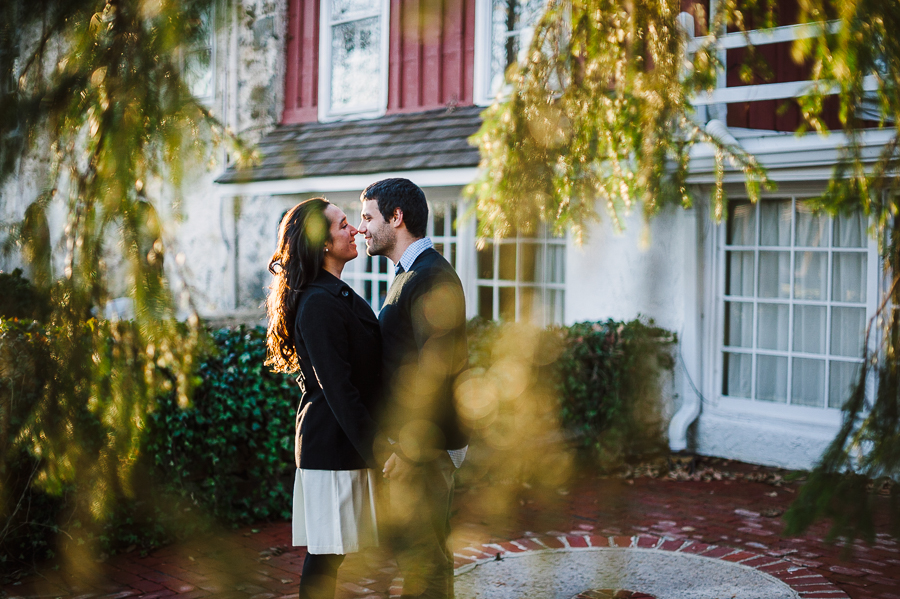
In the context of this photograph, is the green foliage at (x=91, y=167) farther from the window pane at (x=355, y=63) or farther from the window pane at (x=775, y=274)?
the window pane at (x=355, y=63)

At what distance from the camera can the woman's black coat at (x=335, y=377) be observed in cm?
291

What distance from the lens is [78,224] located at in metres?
1.73

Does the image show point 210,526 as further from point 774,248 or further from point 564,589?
point 774,248

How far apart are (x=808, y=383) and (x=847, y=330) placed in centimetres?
59

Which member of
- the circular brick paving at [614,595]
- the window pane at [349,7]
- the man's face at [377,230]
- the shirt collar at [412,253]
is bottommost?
the circular brick paving at [614,595]

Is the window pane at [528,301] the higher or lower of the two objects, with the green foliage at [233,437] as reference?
higher

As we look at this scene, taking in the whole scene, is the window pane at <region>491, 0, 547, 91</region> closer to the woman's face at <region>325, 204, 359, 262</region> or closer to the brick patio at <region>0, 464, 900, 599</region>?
the brick patio at <region>0, 464, 900, 599</region>

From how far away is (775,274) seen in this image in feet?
24.9

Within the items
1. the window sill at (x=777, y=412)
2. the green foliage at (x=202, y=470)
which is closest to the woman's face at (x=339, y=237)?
the green foliage at (x=202, y=470)

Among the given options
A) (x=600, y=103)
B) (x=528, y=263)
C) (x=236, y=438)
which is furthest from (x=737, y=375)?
(x=236, y=438)

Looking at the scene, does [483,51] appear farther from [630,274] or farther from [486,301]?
[630,274]

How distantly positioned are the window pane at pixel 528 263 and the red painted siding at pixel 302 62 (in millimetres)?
3899

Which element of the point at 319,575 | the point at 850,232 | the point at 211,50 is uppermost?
the point at 850,232

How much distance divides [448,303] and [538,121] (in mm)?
1114
